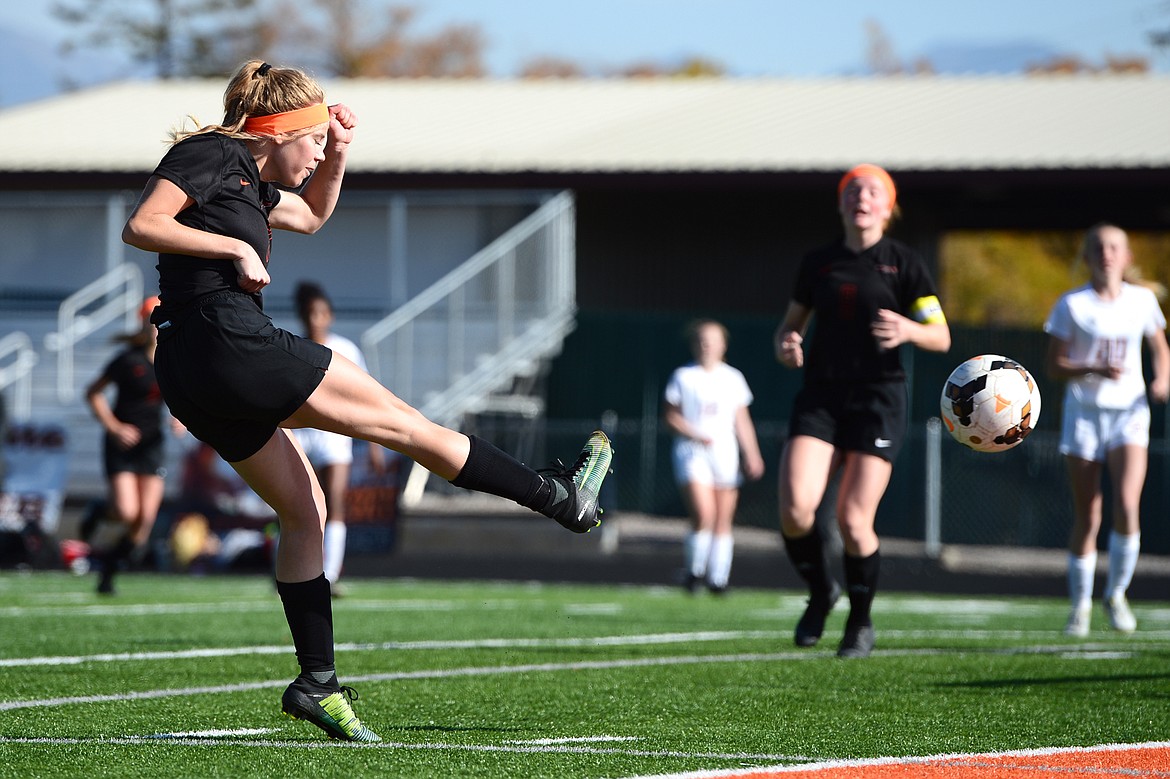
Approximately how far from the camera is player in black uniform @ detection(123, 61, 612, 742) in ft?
15.4

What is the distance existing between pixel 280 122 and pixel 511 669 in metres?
3.06

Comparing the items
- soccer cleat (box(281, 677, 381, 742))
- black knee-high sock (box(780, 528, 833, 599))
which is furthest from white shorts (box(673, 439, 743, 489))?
soccer cleat (box(281, 677, 381, 742))

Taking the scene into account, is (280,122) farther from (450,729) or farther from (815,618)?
(815,618)

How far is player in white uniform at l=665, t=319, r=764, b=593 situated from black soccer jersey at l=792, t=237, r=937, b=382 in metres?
6.23

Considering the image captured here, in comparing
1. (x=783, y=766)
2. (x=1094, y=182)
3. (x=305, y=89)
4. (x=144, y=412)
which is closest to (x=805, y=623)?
(x=783, y=766)

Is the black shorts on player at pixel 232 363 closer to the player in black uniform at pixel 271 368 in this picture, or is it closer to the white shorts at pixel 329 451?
A: the player in black uniform at pixel 271 368

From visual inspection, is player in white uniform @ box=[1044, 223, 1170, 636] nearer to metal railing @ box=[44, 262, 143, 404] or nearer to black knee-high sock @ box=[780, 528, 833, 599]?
black knee-high sock @ box=[780, 528, 833, 599]

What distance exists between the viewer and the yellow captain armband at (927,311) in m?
7.91

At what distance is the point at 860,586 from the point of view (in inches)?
311

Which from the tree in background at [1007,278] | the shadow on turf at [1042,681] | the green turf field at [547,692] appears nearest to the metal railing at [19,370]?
the green turf field at [547,692]

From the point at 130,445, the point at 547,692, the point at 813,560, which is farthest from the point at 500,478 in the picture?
the point at 130,445

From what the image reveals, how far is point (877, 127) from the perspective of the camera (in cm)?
2694

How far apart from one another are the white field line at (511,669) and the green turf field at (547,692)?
0.02 meters

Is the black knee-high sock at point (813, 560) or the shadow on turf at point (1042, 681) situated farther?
the black knee-high sock at point (813, 560)
